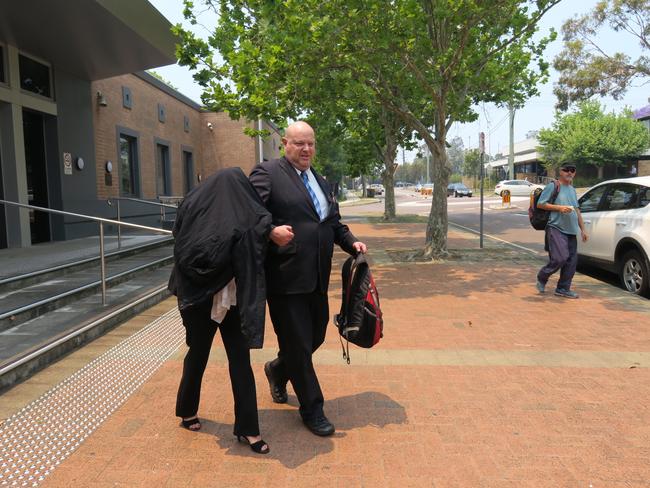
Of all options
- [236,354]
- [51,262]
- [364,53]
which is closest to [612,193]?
[364,53]

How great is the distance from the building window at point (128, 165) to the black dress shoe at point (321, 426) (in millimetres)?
12875

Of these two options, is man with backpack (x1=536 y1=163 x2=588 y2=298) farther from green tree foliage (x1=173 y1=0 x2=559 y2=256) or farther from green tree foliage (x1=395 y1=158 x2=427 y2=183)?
green tree foliage (x1=395 y1=158 x2=427 y2=183)

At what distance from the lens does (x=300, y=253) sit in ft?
10.4

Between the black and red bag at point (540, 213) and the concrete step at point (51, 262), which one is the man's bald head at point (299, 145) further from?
the black and red bag at point (540, 213)

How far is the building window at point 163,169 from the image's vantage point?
18016 mm

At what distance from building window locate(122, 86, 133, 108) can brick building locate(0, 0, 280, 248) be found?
0.09 ft

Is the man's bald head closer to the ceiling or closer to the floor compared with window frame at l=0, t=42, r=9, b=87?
closer to the floor

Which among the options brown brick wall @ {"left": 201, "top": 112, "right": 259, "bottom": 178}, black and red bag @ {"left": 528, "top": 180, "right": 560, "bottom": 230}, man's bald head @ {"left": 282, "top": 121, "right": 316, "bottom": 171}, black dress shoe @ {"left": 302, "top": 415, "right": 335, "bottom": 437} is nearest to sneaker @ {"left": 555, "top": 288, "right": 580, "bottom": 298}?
black and red bag @ {"left": 528, "top": 180, "right": 560, "bottom": 230}

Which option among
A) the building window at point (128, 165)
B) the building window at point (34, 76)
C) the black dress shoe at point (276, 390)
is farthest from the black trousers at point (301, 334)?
the building window at point (128, 165)

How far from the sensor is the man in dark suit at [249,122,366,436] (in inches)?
124

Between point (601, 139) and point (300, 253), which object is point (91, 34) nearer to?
point (300, 253)

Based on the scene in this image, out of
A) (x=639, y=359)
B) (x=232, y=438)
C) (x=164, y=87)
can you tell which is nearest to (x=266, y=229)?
(x=232, y=438)

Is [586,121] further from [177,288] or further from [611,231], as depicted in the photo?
[177,288]

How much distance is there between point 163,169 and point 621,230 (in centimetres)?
1491
